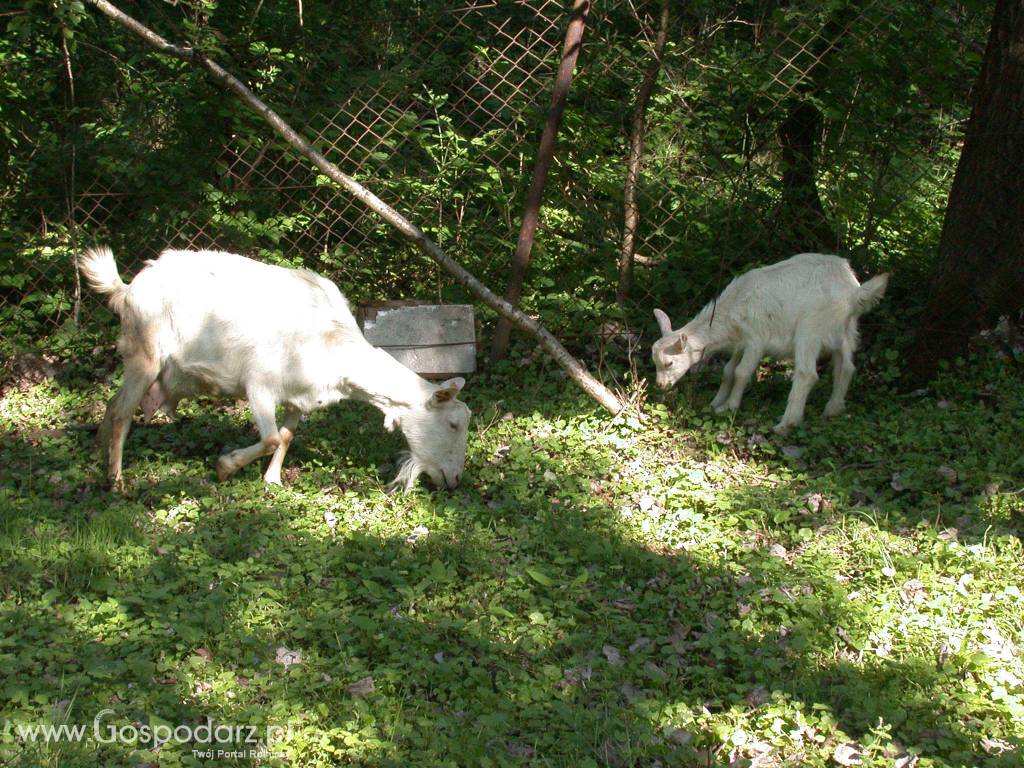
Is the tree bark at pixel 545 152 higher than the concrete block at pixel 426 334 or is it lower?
higher

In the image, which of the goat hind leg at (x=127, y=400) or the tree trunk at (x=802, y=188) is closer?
the goat hind leg at (x=127, y=400)

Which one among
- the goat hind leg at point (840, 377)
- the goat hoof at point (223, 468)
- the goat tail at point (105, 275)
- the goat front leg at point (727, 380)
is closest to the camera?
the goat hoof at point (223, 468)

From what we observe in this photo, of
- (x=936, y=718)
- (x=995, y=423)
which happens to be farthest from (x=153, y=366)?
(x=995, y=423)

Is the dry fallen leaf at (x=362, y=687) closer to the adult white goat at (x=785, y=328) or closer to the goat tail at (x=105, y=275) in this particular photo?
the goat tail at (x=105, y=275)

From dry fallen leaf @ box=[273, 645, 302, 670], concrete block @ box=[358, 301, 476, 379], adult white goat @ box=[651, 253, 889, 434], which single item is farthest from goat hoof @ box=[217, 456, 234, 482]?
adult white goat @ box=[651, 253, 889, 434]

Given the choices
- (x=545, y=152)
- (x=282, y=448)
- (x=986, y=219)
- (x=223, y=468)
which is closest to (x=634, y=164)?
(x=545, y=152)

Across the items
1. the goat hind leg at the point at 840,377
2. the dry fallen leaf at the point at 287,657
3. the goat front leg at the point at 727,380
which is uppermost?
the goat hind leg at the point at 840,377

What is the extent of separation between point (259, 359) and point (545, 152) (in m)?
2.49

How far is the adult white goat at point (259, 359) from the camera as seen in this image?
5.59m

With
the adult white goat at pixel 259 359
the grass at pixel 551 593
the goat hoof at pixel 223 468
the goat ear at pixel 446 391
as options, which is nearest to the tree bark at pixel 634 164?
the grass at pixel 551 593

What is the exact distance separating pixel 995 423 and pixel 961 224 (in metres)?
1.29

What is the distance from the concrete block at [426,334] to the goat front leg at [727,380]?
173 centimetres

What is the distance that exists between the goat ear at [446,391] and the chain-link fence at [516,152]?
1.88 meters

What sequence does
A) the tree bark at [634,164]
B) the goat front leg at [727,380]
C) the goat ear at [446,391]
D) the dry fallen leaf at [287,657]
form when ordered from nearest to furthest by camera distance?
1. the dry fallen leaf at [287,657]
2. the goat ear at [446,391]
3. the goat front leg at [727,380]
4. the tree bark at [634,164]
